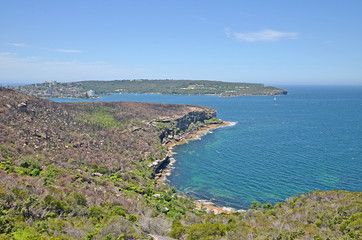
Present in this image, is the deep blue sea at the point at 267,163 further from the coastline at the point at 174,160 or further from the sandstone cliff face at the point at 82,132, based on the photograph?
the sandstone cliff face at the point at 82,132

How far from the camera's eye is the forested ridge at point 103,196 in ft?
66.1

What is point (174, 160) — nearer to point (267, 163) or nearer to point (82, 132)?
point (267, 163)

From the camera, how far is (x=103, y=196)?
3022cm

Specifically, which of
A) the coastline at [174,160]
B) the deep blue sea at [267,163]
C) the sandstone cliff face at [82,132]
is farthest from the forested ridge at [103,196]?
the deep blue sea at [267,163]

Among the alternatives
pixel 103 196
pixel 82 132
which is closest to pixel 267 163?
pixel 103 196

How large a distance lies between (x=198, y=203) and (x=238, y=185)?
10122 millimetres

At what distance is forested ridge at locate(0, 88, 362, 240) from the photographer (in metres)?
20.2

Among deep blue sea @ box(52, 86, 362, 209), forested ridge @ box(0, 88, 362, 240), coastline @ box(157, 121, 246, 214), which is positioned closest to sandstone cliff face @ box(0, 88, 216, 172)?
forested ridge @ box(0, 88, 362, 240)

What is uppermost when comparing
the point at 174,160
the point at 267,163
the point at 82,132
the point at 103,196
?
the point at 82,132

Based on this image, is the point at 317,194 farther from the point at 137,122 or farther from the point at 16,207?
the point at 137,122

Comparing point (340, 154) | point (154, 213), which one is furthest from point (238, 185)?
point (340, 154)

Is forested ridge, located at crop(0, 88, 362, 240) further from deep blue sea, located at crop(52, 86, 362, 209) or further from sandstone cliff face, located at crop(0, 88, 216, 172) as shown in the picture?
deep blue sea, located at crop(52, 86, 362, 209)

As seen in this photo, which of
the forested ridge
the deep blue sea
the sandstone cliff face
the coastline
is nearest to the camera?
the forested ridge

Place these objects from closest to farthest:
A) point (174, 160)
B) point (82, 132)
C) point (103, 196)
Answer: point (103, 196), point (82, 132), point (174, 160)
